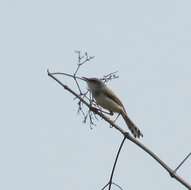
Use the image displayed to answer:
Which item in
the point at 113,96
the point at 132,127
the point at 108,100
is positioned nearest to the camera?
the point at 132,127

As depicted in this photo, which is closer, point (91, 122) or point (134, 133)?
point (91, 122)

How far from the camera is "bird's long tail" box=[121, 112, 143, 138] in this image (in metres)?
8.15

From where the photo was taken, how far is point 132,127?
8562 mm

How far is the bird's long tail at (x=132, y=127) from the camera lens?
815 centimetres

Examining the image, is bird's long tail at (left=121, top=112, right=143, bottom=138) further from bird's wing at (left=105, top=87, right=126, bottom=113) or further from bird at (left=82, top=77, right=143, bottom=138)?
bird's wing at (left=105, top=87, right=126, bottom=113)


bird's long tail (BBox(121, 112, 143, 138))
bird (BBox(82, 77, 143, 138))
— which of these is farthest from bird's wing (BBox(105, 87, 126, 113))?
bird's long tail (BBox(121, 112, 143, 138))

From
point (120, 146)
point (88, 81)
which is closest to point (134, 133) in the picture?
point (88, 81)

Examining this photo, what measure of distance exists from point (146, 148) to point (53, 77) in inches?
40.9

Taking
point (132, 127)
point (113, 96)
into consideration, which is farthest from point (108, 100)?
point (132, 127)

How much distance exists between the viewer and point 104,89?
955 centimetres

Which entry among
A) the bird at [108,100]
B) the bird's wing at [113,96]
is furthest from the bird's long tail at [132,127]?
the bird's wing at [113,96]

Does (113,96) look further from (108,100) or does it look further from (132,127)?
(132,127)

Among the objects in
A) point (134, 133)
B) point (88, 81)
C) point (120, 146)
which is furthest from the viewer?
point (88, 81)

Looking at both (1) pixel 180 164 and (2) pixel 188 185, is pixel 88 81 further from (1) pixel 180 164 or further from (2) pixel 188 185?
(2) pixel 188 185
